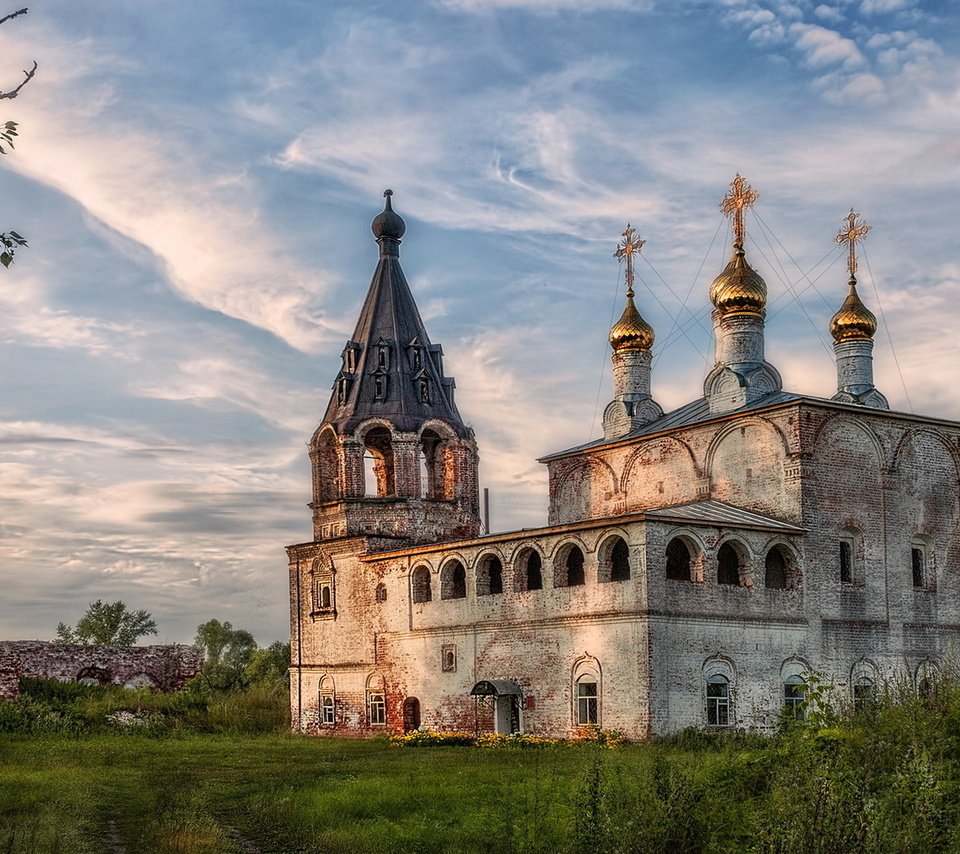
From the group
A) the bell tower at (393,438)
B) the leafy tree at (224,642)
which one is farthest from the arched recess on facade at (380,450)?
the leafy tree at (224,642)

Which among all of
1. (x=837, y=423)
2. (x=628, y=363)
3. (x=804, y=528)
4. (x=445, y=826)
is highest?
(x=628, y=363)

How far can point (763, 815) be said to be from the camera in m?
9.03

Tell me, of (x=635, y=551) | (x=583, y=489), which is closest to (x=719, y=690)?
A: (x=635, y=551)

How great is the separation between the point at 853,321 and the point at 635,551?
1084 cm

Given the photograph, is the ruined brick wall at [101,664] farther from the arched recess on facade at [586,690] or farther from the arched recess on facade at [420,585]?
the arched recess on facade at [586,690]

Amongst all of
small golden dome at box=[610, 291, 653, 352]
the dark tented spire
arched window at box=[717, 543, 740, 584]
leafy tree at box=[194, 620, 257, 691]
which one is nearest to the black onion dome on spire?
the dark tented spire

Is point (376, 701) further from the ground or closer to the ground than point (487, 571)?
closer to the ground

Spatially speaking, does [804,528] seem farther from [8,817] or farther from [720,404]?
[8,817]

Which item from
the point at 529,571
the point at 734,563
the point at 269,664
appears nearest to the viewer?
the point at 734,563

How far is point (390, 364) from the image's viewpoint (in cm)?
3111

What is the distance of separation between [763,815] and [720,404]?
19.4 metres

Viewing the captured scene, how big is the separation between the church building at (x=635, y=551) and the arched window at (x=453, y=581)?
1.9 inches

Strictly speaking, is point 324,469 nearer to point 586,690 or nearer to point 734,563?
point 586,690

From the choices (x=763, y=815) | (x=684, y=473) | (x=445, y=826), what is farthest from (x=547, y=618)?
(x=763, y=815)
